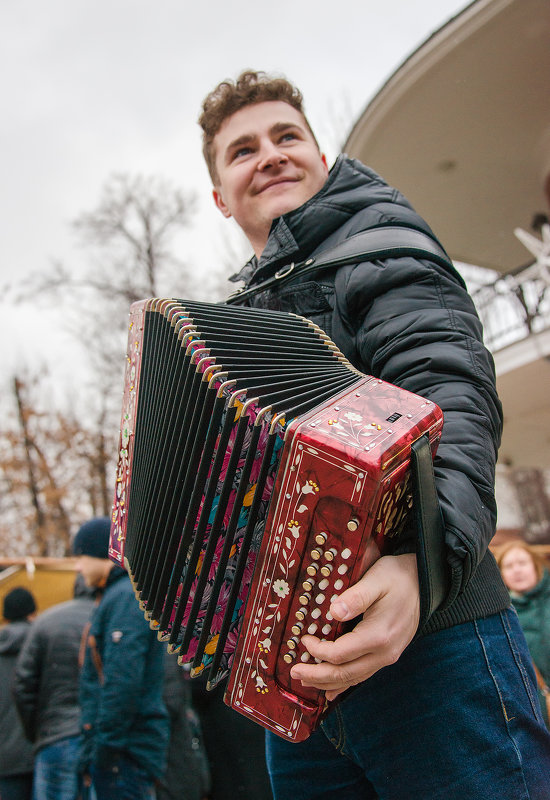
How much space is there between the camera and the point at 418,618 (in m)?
1.04

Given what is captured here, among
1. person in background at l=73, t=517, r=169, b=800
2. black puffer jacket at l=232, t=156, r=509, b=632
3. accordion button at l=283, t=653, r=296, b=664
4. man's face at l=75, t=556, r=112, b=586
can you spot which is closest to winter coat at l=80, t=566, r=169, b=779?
person in background at l=73, t=517, r=169, b=800

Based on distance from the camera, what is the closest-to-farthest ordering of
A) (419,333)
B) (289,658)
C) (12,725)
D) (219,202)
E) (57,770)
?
(289,658)
(419,333)
(219,202)
(57,770)
(12,725)

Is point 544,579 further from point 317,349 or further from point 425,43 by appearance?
point 425,43

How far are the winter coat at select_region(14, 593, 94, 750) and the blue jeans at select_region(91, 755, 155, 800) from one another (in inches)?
23.9

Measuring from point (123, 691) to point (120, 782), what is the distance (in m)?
0.45

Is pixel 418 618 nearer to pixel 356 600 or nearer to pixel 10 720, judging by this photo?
pixel 356 600

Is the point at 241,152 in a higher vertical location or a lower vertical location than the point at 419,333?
higher

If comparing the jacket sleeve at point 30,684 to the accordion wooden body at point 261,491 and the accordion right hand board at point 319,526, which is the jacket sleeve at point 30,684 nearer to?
the accordion wooden body at point 261,491

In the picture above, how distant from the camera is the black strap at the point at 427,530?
1008mm

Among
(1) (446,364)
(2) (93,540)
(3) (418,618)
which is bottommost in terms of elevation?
(2) (93,540)

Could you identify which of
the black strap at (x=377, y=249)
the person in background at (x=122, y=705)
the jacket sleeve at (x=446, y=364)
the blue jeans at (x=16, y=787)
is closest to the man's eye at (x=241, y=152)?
the black strap at (x=377, y=249)

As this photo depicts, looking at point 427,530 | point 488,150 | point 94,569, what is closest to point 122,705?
point 94,569

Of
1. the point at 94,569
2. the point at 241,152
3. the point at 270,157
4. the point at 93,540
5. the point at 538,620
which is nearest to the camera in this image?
the point at 270,157

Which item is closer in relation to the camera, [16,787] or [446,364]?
[446,364]
